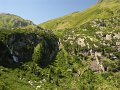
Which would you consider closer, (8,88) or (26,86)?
(8,88)

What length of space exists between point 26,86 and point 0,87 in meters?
26.2

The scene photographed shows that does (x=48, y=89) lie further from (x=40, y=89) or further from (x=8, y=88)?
(x=8, y=88)

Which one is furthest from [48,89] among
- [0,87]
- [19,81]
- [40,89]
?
[0,87]

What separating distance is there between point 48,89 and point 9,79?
83.6 ft

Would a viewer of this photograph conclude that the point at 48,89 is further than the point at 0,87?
Yes

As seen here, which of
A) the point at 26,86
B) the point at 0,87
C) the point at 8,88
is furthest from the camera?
the point at 26,86

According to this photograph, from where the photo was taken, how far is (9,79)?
19712 cm

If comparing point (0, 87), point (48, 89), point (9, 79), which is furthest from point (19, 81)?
point (0, 87)

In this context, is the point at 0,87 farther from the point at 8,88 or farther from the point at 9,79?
the point at 9,79

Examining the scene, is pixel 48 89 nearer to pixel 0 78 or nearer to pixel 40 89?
pixel 40 89

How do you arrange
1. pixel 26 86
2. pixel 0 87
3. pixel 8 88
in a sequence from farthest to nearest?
1. pixel 26 86
2. pixel 8 88
3. pixel 0 87

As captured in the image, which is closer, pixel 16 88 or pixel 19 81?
pixel 16 88

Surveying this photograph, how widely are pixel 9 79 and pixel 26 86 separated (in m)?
12.9

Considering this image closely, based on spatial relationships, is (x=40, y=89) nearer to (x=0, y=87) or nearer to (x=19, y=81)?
(x=19, y=81)
